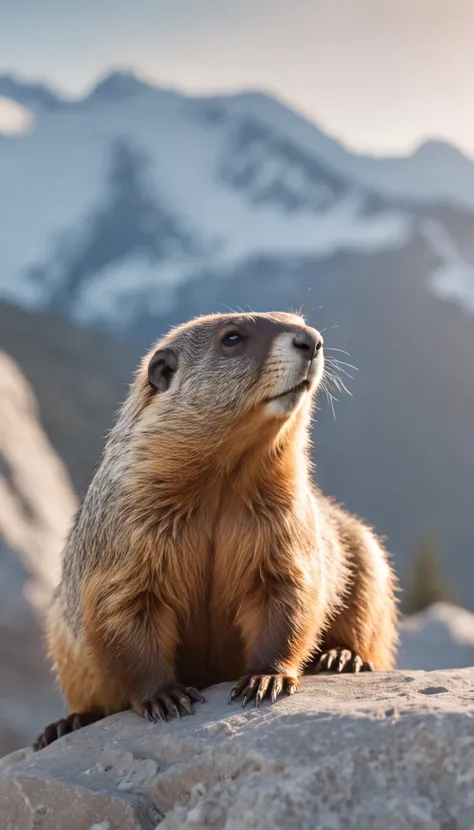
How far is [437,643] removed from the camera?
14.5 m

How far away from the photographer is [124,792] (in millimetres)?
4969

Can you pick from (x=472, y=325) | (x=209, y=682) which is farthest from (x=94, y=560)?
(x=472, y=325)

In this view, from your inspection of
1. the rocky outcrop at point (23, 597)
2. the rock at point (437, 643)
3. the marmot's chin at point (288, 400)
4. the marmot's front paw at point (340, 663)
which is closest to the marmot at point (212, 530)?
the marmot's chin at point (288, 400)

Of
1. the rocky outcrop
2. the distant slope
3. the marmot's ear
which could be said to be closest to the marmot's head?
the marmot's ear

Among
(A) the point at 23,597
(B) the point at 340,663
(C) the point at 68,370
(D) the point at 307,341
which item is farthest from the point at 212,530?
(C) the point at 68,370

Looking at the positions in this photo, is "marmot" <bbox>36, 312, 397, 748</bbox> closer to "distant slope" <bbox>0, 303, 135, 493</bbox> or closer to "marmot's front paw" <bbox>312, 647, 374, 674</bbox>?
"marmot's front paw" <bbox>312, 647, 374, 674</bbox>

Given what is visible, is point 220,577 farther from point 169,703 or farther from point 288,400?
point 288,400

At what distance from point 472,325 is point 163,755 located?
101 meters

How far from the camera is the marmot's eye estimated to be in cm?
622

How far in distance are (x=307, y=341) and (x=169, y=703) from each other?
7.62 feet

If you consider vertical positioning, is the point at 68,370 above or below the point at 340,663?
above

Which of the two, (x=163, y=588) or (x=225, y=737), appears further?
(x=163, y=588)

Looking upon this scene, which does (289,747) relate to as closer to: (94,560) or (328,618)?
(94,560)

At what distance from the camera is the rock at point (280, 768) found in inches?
165
